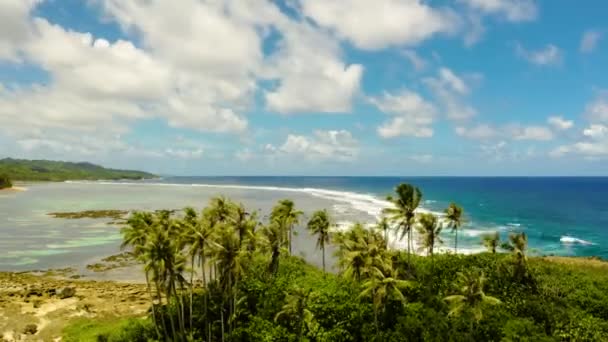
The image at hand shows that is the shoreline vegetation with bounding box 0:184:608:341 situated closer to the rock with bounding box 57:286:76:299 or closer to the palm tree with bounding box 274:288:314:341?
the palm tree with bounding box 274:288:314:341

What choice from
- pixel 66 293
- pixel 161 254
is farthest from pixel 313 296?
pixel 66 293

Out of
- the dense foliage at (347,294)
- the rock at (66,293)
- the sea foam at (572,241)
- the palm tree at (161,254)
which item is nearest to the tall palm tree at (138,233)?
the dense foliage at (347,294)

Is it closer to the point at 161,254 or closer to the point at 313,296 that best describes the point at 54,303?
the point at 161,254

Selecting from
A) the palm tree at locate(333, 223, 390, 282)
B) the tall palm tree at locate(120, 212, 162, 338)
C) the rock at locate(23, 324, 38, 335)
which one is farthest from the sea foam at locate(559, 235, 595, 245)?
the rock at locate(23, 324, 38, 335)

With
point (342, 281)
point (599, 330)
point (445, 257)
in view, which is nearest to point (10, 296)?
point (342, 281)

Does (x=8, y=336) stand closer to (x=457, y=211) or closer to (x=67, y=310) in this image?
(x=67, y=310)

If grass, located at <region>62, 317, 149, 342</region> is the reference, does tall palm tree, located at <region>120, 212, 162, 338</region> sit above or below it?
above
